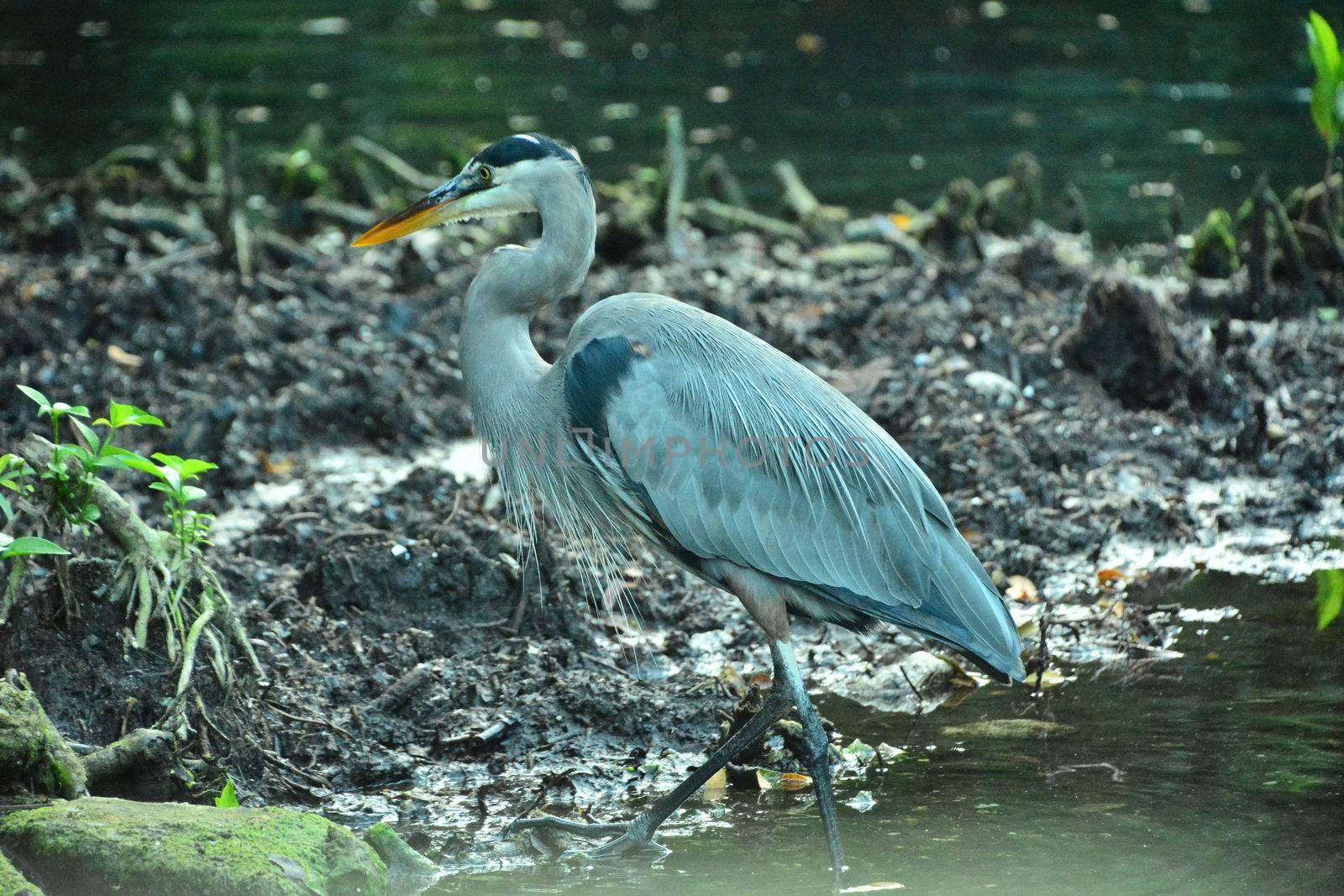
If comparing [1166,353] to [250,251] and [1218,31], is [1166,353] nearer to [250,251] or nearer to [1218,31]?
[250,251]

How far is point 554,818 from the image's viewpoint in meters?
4.52

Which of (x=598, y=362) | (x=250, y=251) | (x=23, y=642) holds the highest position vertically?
(x=250, y=251)

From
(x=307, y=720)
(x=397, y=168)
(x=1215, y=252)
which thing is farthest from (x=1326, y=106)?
(x=397, y=168)

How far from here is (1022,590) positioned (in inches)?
244

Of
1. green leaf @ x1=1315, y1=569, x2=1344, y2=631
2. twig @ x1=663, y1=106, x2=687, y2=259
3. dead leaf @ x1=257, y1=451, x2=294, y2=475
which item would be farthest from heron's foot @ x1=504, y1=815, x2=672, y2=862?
twig @ x1=663, y1=106, x2=687, y2=259

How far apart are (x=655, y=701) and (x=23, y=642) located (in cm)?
199

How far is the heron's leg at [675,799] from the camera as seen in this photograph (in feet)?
14.8

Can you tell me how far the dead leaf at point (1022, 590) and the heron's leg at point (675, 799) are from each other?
1671mm

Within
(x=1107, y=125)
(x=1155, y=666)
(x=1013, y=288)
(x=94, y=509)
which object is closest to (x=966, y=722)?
(x=1155, y=666)

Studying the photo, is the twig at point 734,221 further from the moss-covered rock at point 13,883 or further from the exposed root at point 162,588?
the moss-covered rock at point 13,883

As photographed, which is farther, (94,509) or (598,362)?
(598,362)

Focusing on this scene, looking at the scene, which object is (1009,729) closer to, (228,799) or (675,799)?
(675,799)

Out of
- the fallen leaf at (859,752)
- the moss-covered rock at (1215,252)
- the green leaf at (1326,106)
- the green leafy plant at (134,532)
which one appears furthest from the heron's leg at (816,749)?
the moss-covered rock at (1215,252)

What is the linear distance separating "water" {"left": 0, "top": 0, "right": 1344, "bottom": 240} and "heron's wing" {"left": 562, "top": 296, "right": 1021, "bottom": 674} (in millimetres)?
7948
